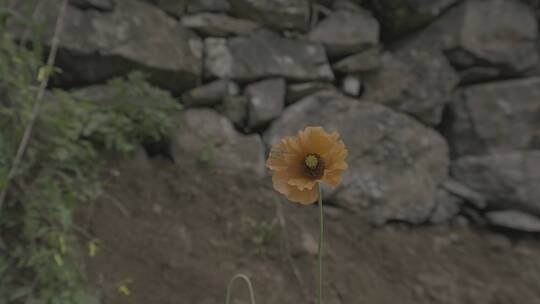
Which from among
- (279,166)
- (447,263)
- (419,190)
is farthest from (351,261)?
(279,166)

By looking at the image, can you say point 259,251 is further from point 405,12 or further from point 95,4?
point 405,12

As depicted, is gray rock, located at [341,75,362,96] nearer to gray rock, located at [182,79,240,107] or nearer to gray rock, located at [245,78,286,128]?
gray rock, located at [245,78,286,128]

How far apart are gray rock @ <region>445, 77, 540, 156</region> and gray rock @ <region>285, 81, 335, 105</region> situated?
2.88 ft

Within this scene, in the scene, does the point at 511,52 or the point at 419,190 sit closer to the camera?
the point at 419,190

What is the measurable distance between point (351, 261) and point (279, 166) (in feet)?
4.22

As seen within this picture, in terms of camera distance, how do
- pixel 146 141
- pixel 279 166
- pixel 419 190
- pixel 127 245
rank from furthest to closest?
pixel 419 190 < pixel 146 141 < pixel 127 245 < pixel 279 166

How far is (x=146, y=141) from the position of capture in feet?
6.98

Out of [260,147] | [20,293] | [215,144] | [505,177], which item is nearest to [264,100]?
[260,147]

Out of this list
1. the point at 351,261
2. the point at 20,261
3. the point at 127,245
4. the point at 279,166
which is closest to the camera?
the point at 279,166

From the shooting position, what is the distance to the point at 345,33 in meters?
2.73

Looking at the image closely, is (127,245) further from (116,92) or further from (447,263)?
(447,263)

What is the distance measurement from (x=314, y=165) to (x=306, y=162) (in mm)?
17

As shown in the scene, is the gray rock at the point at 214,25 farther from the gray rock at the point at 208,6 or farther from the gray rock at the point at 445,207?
the gray rock at the point at 445,207

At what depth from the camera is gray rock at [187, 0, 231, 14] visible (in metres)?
2.53
